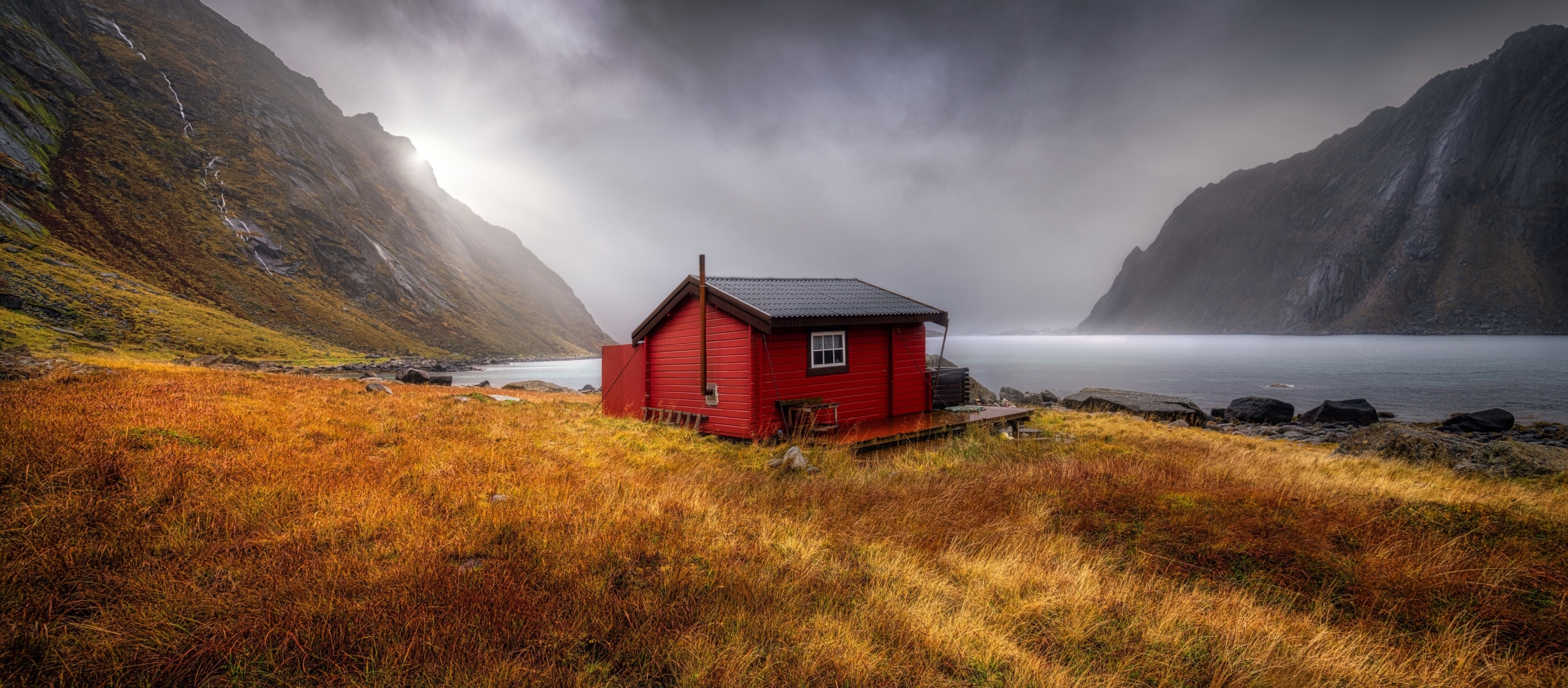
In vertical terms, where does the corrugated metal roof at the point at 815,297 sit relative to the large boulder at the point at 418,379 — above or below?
above

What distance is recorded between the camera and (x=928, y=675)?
11.3ft

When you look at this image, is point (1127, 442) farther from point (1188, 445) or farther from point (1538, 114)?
point (1538, 114)

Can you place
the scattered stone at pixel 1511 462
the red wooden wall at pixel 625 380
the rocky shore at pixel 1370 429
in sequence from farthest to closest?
the red wooden wall at pixel 625 380 < the rocky shore at pixel 1370 429 < the scattered stone at pixel 1511 462

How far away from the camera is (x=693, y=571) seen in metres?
4.71

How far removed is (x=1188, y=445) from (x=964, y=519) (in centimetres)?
1063

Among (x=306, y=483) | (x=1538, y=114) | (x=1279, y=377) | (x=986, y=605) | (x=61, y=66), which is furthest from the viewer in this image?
(x=1538, y=114)

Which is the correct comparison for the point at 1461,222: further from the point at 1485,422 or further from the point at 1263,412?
the point at 1263,412

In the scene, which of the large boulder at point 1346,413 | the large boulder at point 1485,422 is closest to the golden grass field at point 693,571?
the large boulder at point 1346,413

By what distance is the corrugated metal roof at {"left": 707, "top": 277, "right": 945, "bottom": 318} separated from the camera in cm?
1331

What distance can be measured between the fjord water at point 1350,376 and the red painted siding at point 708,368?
126 ft

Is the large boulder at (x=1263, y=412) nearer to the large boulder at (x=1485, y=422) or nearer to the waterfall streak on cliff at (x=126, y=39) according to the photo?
the large boulder at (x=1485, y=422)

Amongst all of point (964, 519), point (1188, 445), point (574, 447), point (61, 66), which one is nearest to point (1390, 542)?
point (964, 519)

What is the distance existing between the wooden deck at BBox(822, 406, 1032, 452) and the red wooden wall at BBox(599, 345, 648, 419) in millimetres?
6804

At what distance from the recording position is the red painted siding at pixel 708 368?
13.2 meters
